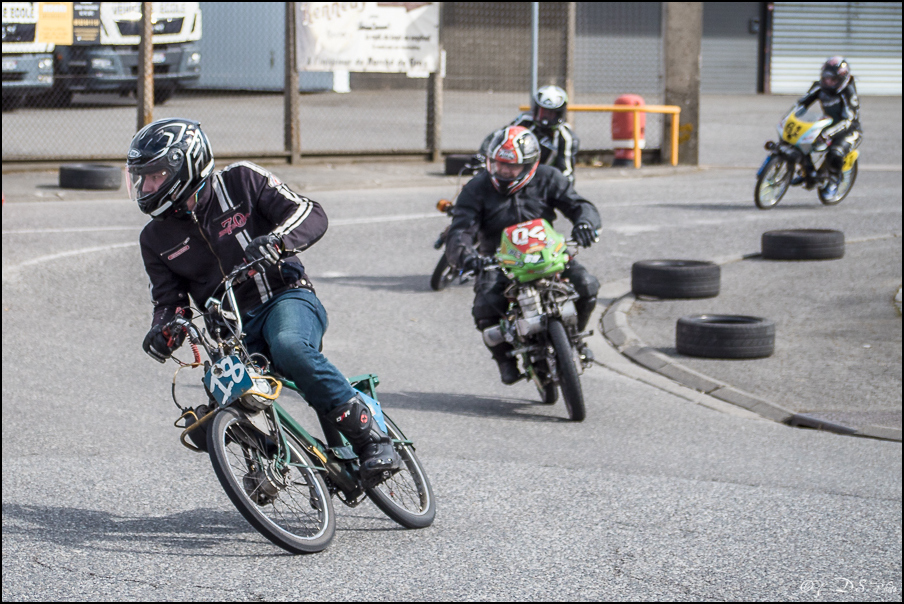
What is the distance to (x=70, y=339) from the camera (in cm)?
898

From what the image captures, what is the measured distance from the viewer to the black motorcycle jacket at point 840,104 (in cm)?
1534

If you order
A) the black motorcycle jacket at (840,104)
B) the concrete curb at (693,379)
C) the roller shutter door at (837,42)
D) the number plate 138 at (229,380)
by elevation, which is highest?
the roller shutter door at (837,42)

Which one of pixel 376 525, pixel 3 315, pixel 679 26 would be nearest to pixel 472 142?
pixel 679 26

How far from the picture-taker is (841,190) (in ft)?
52.5

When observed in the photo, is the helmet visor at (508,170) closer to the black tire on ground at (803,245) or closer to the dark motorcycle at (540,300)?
the dark motorcycle at (540,300)

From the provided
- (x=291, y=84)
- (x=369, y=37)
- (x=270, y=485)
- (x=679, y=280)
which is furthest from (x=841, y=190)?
(x=270, y=485)

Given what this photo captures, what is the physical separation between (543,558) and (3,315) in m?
5.95

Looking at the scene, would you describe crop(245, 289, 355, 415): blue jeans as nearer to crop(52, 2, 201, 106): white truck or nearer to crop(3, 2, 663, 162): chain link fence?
crop(3, 2, 663, 162): chain link fence

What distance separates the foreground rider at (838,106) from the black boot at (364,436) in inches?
450

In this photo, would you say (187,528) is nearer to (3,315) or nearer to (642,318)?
(3,315)

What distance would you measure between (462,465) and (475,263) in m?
1.36

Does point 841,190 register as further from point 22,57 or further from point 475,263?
point 22,57

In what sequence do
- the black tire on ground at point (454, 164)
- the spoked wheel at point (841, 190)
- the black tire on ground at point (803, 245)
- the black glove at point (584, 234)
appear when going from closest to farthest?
the black glove at point (584, 234) → the black tire on ground at point (803, 245) → the spoked wheel at point (841, 190) → the black tire on ground at point (454, 164)

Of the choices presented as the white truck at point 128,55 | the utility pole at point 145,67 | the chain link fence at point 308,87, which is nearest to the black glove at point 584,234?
the utility pole at point 145,67
